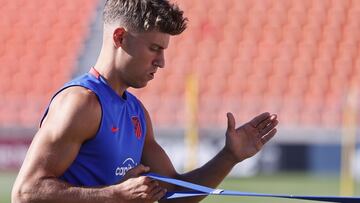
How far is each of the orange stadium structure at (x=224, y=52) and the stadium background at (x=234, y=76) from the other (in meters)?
0.02

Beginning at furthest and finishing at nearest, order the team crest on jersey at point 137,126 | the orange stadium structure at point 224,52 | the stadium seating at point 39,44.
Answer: the stadium seating at point 39,44 → the orange stadium structure at point 224,52 → the team crest on jersey at point 137,126

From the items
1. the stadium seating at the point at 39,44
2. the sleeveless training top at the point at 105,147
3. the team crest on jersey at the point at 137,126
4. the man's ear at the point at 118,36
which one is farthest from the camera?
the stadium seating at the point at 39,44

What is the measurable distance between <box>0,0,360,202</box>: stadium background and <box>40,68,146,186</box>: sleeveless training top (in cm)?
837

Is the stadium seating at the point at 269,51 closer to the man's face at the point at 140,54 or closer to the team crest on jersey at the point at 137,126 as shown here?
the team crest on jersey at the point at 137,126

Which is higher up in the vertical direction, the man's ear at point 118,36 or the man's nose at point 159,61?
the man's ear at point 118,36

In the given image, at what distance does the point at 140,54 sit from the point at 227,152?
0.77 m

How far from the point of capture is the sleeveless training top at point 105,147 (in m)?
4.15

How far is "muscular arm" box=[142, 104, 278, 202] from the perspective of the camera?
4.71 m

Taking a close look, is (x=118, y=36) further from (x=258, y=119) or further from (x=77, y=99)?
(x=258, y=119)

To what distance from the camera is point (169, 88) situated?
14.9 meters

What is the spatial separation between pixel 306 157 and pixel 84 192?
31.0 ft

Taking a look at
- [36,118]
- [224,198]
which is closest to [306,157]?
[224,198]

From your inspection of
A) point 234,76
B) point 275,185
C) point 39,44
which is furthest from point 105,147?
point 39,44

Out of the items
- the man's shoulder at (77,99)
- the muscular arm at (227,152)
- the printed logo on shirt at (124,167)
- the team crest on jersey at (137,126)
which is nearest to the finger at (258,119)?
the muscular arm at (227,152)
